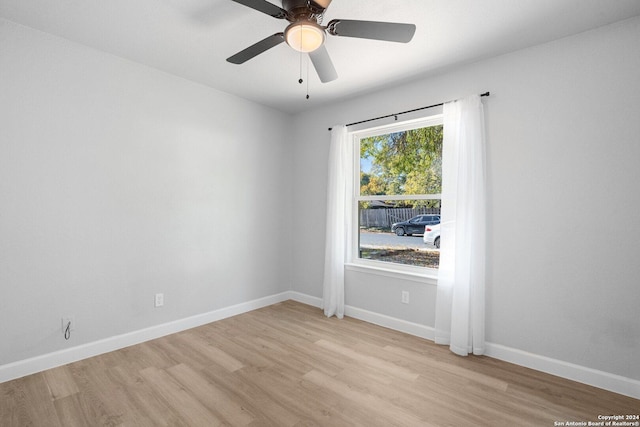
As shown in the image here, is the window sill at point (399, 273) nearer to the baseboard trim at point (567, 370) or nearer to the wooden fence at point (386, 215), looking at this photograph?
the wooden fence at point (386, 215)

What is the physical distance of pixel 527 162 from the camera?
251 centimetres

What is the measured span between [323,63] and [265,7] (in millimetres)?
597

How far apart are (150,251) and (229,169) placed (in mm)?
1271

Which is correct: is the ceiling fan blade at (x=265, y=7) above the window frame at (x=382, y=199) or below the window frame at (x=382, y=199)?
above

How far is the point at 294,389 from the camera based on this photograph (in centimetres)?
215

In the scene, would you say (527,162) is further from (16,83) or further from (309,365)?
(16,83)

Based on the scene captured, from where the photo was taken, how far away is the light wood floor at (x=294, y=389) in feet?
6.08

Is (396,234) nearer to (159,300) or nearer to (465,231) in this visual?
(465,231)

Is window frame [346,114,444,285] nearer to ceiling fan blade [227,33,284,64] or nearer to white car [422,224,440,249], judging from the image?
white car [422,224,440,249]

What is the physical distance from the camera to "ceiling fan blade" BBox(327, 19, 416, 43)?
5.50 ft

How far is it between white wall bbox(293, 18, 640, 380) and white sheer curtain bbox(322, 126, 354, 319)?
4.03 feet

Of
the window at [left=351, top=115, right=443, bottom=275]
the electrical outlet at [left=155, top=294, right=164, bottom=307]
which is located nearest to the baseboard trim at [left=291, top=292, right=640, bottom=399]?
the window at [left=351, top=115, right=443, bottom=275]

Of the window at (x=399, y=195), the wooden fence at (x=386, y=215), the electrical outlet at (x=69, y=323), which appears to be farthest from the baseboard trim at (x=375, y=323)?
the wooden fence at (x=386, y=215)

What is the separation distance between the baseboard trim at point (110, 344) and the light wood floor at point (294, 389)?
0.06 meters
